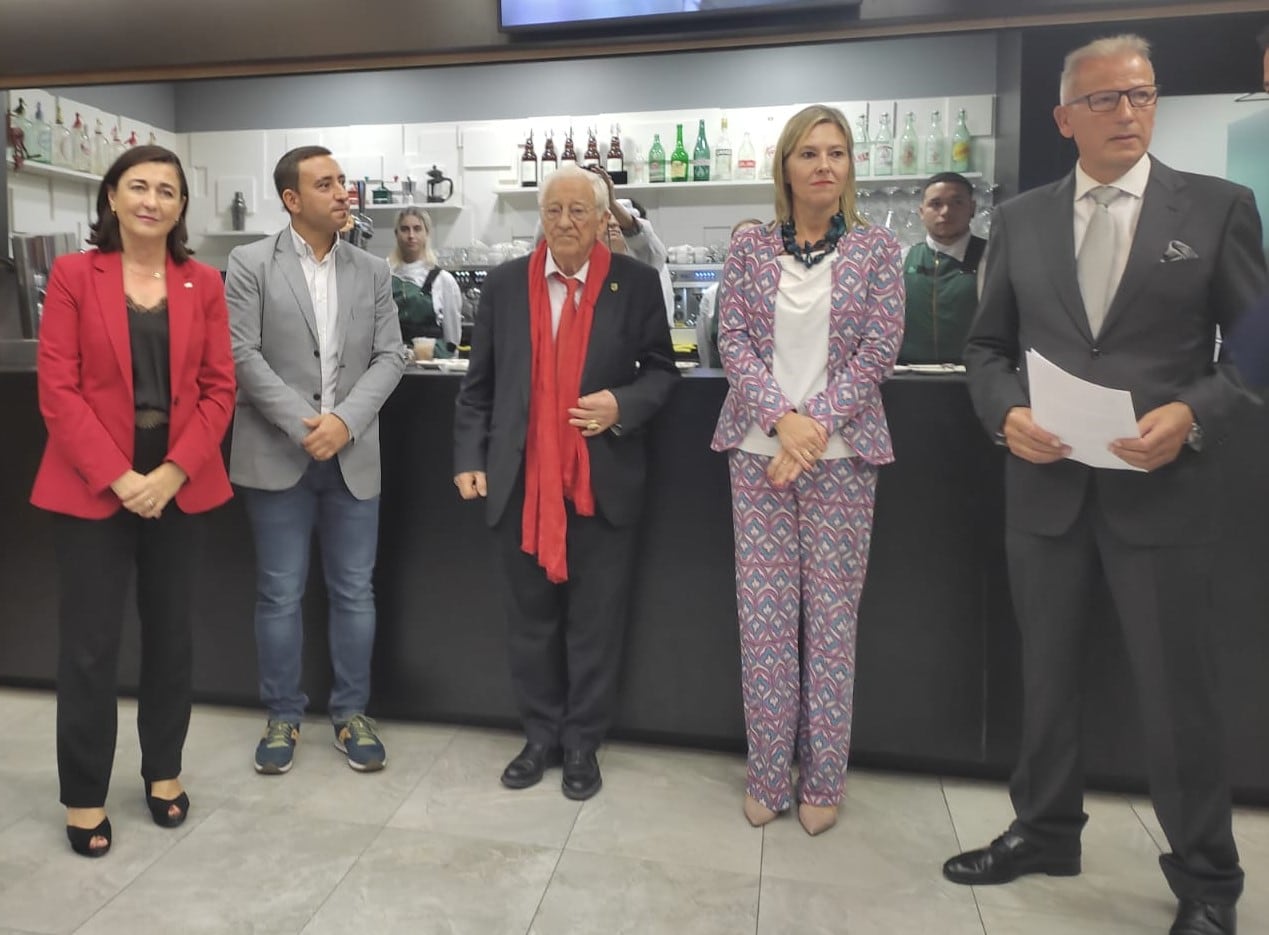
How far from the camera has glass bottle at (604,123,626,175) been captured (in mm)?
5754

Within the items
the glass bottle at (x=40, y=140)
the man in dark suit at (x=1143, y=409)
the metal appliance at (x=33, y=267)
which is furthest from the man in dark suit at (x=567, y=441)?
the glass bottle at (x=40, y=140)

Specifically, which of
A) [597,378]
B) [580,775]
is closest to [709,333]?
[597,378]

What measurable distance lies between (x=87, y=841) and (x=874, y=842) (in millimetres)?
1758

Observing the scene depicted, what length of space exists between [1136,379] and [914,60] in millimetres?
4612

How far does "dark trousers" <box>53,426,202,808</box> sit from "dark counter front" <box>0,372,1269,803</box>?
2.23 feet

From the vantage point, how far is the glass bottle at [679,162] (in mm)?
5789

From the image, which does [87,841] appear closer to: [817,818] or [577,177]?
[817,818]

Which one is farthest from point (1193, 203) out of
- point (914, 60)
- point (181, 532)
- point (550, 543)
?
point (914, 60)

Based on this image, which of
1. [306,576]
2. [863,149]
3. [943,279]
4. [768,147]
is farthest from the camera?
[768,147]

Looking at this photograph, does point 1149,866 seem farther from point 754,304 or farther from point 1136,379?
point 754,304

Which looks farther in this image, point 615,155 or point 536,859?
point 615,155

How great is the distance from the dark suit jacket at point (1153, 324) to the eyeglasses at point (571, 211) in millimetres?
969

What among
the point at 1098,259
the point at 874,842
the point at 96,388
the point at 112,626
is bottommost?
the point at 874,842

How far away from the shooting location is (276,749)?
258 cm
